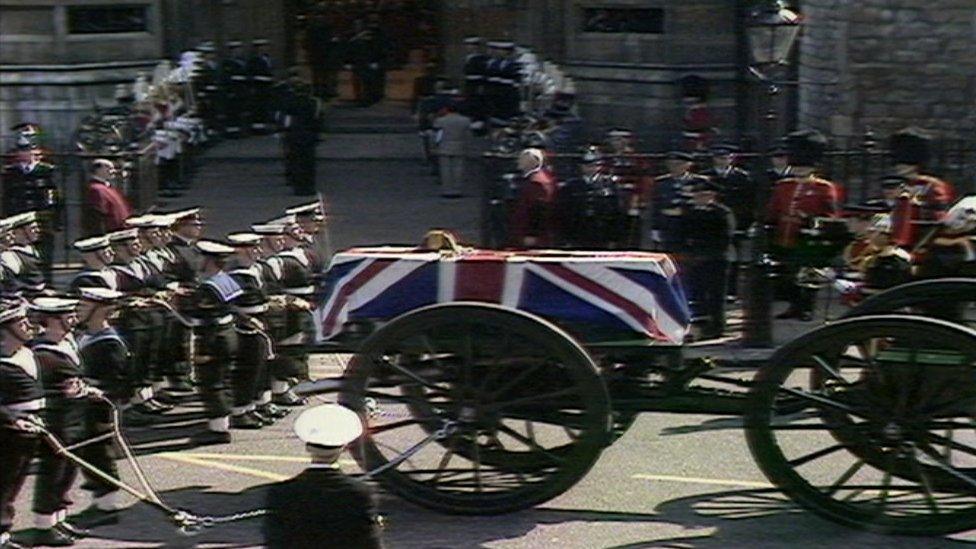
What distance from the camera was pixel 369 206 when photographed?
2033 cm

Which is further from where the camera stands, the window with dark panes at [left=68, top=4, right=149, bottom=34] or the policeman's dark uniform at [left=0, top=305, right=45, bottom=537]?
the window with dark panes at [left=68, top=4, right=149, bottom=34]

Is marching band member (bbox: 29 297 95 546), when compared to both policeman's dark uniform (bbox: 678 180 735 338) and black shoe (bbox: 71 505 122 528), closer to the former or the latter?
black shoe (bbox: 71 505 122 528)

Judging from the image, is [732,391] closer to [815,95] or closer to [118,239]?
[118,239]

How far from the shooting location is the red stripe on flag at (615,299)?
9016 millimetres

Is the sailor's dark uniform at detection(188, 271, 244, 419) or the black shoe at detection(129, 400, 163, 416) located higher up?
the sailor's dark uniform at detection(188, 271, 244, 419)

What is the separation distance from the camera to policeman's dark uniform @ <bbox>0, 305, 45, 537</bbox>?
8570 millimetres

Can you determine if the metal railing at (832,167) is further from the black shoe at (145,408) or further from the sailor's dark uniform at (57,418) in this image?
the sailor's dark uniform at (57,418)

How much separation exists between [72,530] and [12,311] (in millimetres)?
1236

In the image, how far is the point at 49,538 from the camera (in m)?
8.97

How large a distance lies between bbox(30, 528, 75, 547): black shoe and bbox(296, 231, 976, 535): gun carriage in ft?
5.32

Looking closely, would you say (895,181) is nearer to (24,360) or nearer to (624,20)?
(24,360)

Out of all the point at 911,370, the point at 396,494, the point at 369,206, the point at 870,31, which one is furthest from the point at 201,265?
the point at 870,31

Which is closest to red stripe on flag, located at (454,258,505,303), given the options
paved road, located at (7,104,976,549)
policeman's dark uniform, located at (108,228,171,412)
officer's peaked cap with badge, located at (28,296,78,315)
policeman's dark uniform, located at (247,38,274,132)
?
paved road, located at (7,104,976,549)

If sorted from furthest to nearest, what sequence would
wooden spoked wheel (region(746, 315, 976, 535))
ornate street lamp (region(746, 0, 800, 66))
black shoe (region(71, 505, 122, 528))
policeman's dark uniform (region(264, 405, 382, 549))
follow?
1. ornate street lamp (region(746, 0, 800, 66))
2. black shoe (region(71, 505, 122, 528))
3. wooden spoked wheel (region(746, 315, 976, 535))
4. policeman's dark uniform (region(264, 405, 382, 549))
